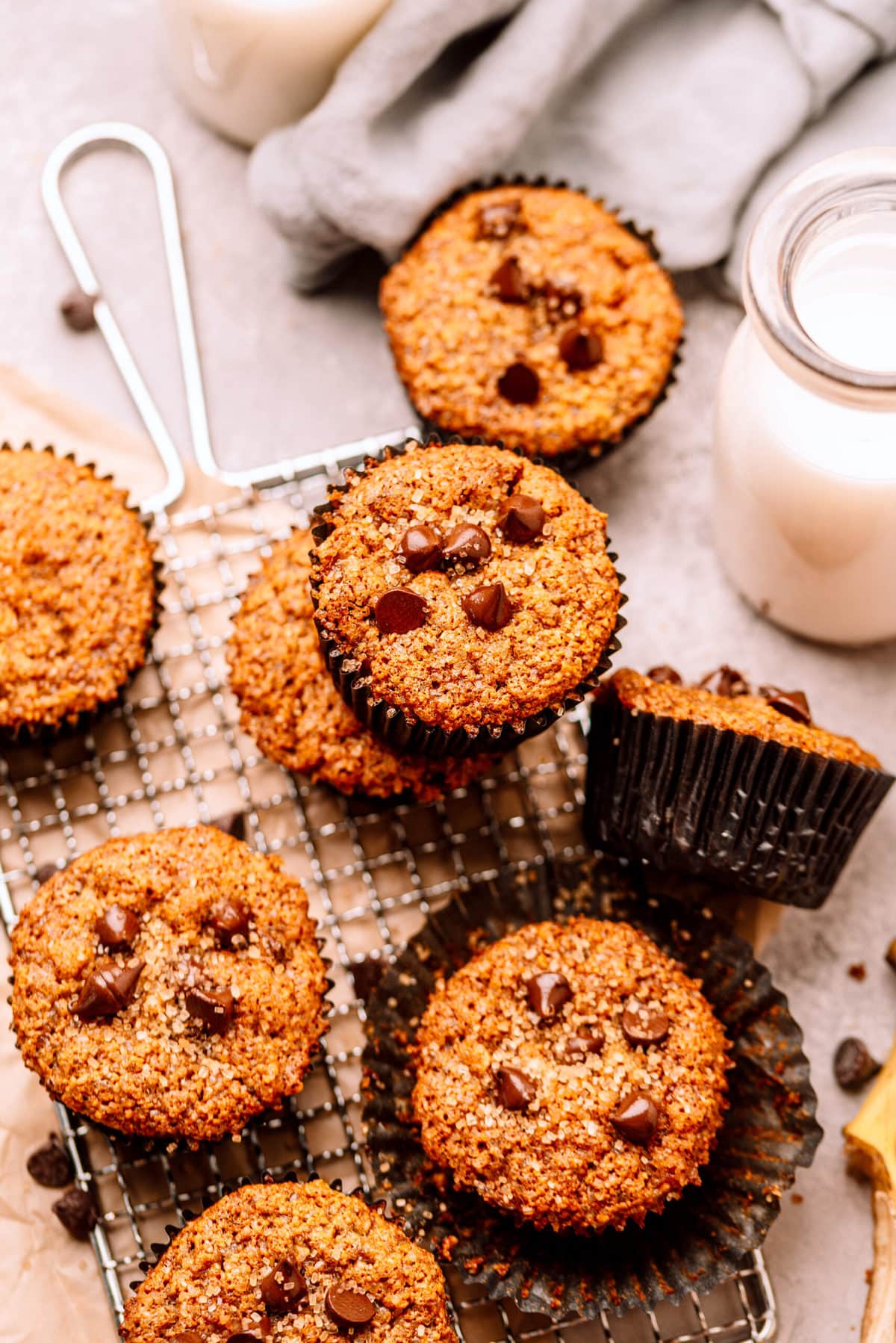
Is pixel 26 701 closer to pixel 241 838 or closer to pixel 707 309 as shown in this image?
pixel 241 838

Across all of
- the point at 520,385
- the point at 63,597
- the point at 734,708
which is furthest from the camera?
the point at 520,385

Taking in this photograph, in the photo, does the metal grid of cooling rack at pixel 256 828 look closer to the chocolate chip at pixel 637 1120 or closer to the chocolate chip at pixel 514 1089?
the chocolate chip at pixel 514 1089

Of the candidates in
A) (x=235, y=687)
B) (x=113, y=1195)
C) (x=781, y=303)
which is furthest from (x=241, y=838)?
(x=781, y=303)

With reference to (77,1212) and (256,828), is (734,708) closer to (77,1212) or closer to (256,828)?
(256,828)

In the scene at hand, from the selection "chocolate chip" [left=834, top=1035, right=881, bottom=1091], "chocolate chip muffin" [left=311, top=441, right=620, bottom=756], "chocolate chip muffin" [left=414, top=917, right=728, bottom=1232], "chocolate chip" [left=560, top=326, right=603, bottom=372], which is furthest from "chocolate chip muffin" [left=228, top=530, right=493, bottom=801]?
"chocolate chip" [left=834, top=1035, right=881, bottom=1091]

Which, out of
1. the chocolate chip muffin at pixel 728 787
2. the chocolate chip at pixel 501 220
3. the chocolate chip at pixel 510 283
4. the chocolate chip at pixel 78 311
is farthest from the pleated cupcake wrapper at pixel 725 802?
the chocolate chip at pixel 78 311

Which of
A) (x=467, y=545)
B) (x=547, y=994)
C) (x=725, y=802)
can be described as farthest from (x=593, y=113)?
(x=547, y=994)
